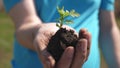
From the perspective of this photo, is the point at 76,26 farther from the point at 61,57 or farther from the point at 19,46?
the point at 61,57

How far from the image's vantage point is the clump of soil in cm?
207

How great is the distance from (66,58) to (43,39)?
0.54 ft

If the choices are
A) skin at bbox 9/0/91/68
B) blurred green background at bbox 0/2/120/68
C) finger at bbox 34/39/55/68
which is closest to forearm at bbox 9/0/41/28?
skin at bbox 9/0/91/68

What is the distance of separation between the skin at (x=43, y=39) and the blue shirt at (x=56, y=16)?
102 mm

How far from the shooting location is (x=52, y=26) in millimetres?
2232

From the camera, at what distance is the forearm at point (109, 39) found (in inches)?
123

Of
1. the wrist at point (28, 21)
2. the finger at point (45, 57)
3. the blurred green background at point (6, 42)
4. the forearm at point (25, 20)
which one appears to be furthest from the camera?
the blurred green background at point (6, 42)

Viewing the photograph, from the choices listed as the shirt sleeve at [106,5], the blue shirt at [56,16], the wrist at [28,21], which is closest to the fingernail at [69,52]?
the wrist at [28,21]

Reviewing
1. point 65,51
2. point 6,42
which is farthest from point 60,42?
point 6,42

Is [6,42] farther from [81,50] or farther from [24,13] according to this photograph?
[81,50]

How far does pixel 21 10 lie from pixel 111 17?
767 millimetres

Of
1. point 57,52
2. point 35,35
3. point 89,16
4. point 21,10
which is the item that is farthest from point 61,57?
point 89,16

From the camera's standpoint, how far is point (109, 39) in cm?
312

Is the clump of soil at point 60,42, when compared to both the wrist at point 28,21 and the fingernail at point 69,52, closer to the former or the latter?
the fingernail at point 69,52
